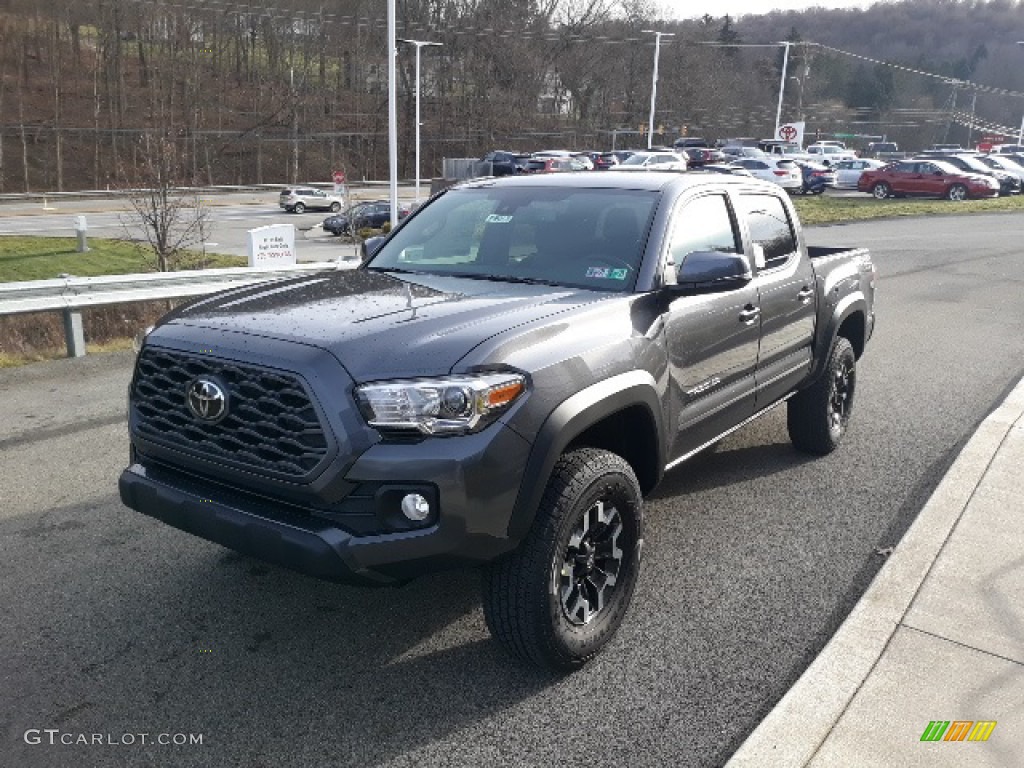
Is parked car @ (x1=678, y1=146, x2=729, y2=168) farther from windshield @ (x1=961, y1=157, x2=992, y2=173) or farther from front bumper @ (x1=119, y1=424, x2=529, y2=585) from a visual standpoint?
front bumper @ (x1=119, y1=424, x2=529, y2=585)

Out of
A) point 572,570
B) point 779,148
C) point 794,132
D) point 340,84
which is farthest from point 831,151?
point 572,570

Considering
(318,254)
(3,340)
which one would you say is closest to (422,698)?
(3,340)

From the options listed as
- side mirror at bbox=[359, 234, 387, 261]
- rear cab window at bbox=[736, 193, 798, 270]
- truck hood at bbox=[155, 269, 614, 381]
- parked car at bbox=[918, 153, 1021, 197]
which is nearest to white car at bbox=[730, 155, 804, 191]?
parked car at bbox=[918, 153, 1021, 197]

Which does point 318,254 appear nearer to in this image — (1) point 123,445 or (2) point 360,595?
(1) point 123,445

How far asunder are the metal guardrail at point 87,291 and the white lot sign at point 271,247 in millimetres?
2282

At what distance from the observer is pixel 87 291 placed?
8328mm

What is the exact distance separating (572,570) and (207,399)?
1.50 meters

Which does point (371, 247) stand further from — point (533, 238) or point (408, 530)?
point (408, 530)

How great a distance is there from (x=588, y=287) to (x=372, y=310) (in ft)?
3.38

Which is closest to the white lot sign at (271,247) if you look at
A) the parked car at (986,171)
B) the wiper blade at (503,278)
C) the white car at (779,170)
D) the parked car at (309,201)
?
the wiper blade at (503,278)

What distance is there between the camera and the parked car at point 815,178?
39156 mm

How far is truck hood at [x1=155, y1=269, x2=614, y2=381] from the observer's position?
3.02m

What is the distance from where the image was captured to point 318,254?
26.6 meters

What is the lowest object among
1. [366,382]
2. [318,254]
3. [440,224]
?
[318,254]
